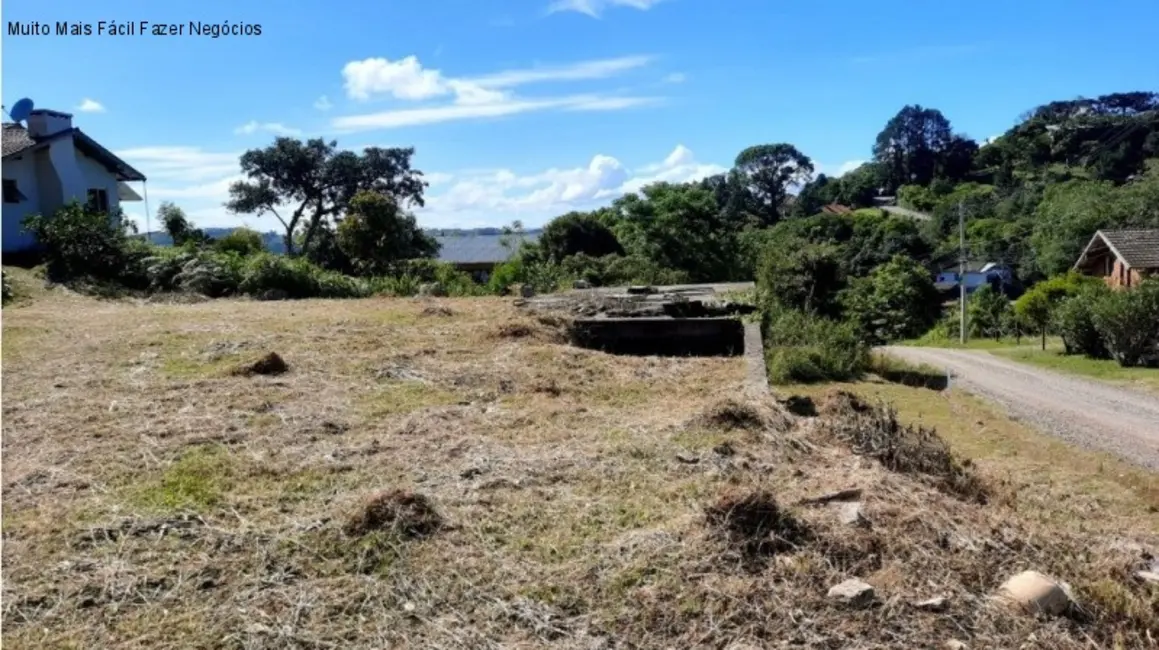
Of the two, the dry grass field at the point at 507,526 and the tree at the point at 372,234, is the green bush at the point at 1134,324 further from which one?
the tree at the point at 372,234

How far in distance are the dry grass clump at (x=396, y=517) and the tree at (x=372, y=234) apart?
1745 centimetres

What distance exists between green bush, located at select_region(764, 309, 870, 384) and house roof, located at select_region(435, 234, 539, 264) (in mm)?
25975

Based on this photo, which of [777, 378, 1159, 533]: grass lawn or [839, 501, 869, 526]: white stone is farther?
[777, 378, 1159, 533]: grass lawn

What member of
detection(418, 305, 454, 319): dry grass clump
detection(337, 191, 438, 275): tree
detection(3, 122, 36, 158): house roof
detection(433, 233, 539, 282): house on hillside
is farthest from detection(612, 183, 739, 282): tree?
detection(418, 305, 454, 319): dry grass clump

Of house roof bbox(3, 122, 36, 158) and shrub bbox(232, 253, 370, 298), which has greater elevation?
house roof bbox(3, 122, 36, 158)

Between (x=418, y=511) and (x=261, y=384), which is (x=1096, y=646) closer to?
(x=418, y=511)

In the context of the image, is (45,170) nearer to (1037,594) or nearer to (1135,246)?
(1037,594)

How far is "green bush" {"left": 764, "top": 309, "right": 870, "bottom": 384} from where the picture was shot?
11.9 m

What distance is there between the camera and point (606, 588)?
291 centimetres

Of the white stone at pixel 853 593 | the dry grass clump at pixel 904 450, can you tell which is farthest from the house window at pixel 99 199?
the white stone at pixel 853 593

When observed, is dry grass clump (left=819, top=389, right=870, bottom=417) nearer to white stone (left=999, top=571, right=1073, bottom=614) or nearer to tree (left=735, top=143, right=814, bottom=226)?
white stone (left=999, top=571, right=1073, bottom=614)

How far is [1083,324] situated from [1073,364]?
1.63 meters

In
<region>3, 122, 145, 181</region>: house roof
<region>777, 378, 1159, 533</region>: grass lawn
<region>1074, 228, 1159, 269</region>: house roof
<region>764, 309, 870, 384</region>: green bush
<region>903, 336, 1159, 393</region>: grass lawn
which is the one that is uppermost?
<region>3, 122, 145, 181</region>: house roof

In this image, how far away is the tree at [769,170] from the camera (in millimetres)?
72125
